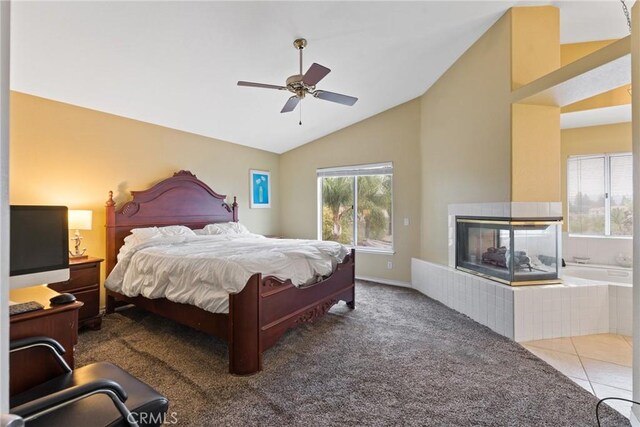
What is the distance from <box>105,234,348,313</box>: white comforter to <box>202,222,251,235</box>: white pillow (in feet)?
2.16

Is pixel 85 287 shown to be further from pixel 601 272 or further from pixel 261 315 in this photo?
pixel 601 272

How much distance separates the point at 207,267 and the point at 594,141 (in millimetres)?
5603

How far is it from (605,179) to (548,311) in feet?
9.38

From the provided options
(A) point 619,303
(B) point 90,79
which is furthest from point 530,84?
(B) point 90,79

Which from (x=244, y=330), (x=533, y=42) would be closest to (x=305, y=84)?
(x=244, y=330)

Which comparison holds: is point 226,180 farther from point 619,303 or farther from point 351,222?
point 619,303

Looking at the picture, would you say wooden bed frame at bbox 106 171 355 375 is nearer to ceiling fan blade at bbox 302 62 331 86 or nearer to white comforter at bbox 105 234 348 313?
white comforter at bbox 105 234 348 313

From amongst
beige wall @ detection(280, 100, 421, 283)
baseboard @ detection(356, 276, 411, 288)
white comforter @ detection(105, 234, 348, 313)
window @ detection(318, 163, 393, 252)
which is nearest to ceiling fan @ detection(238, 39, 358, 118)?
white comforter @ detection(105, 234, 348, 313)

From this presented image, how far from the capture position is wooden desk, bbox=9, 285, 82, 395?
1435mm

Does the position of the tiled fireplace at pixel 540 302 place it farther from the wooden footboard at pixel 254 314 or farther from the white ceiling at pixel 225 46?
the white ceiling at pixel 225 46

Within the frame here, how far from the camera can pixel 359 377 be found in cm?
221

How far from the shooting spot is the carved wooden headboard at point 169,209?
3592mm

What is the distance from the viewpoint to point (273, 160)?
612cm

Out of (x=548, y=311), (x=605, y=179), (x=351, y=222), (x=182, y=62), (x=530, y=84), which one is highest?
(x=182, y=62)
